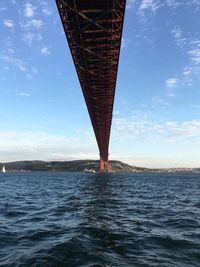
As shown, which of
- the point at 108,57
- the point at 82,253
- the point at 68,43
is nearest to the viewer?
the point at 82,253

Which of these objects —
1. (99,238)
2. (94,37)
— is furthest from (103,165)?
(99,238)

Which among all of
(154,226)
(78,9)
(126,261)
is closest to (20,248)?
(126,261)

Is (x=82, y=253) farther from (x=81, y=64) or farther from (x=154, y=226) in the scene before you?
(x=81, y=64)

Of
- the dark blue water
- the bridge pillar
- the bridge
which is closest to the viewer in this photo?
the dark blue water

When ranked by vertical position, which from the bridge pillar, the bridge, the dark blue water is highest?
the bridge

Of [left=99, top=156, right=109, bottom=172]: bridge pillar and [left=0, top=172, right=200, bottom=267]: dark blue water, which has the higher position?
[left=99, top=156, right=109, bottom=172]: bridge pillar

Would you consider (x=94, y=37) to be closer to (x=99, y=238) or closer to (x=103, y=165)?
(x=99, y=238)

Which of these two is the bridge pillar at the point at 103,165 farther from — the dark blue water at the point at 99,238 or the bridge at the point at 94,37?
the dark blue water at the point at 99,238

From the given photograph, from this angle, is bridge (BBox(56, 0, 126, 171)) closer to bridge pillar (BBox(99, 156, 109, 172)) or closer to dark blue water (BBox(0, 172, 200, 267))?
dark blue water (BBox(0, 172, 200, 267))

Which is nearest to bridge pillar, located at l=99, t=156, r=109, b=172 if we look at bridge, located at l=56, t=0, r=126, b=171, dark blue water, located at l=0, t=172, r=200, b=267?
bridge, located at l=56, t=0, r=126, b=171

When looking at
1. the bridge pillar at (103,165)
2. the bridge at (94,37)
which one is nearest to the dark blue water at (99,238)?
the bridge at (94,37)
